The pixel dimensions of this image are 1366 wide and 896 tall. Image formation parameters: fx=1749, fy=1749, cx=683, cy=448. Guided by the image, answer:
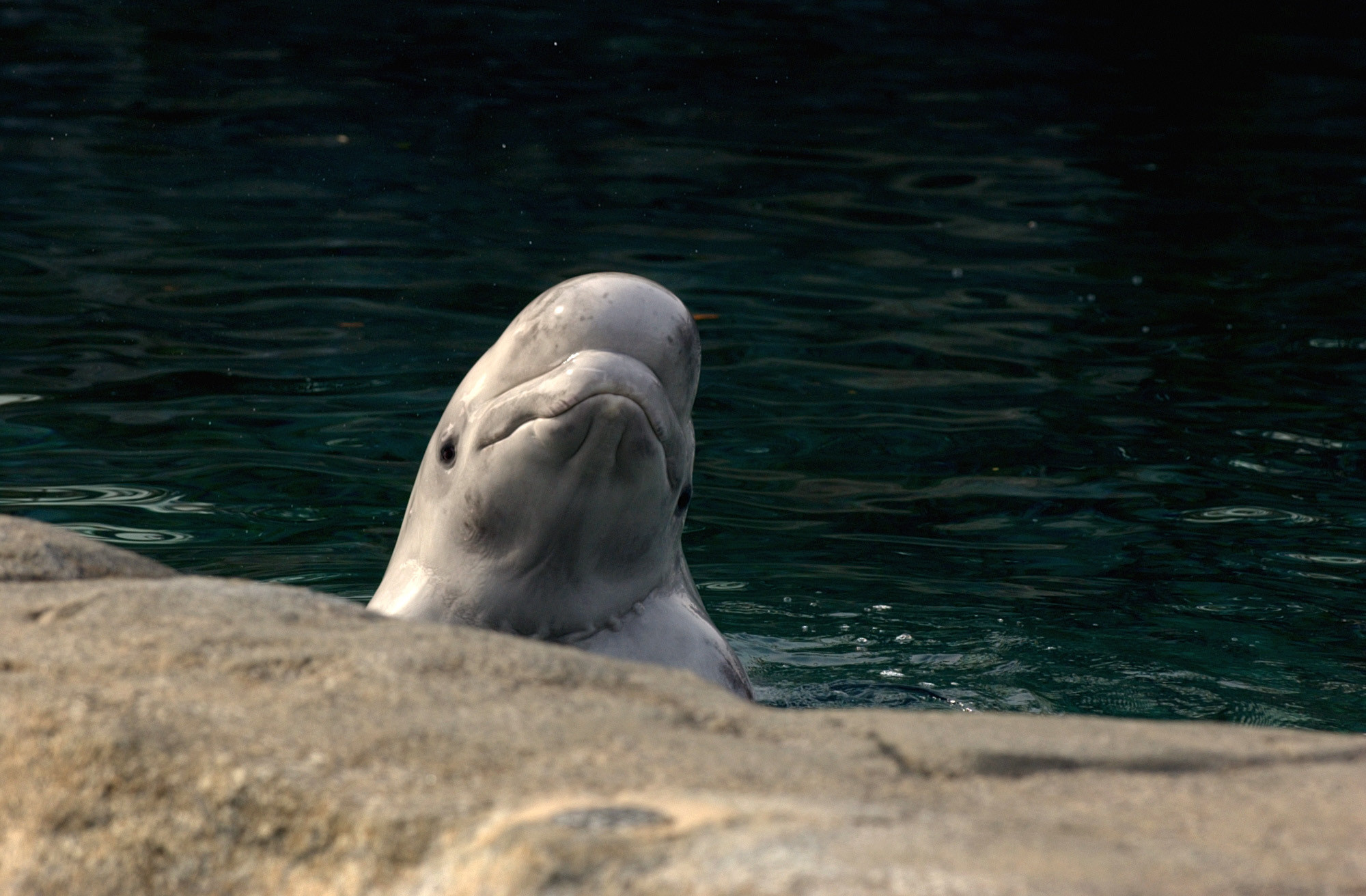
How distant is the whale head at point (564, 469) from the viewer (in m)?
3.31

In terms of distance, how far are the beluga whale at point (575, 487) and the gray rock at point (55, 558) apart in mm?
797

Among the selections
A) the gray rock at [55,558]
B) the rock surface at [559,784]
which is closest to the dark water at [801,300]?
the gray rock at [55,558]

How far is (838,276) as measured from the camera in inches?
358

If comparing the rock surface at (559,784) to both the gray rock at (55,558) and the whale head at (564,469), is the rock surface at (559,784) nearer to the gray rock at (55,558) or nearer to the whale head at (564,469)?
the gray rock at (55,558)

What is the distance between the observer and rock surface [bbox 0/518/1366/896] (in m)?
1.56

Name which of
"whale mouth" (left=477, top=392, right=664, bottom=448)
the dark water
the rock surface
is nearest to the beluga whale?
"whale mouth" (left=477, top=392, right=664, bottom=448)

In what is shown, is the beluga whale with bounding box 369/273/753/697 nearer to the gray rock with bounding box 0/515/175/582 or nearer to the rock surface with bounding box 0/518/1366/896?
the gray rock with bounding box 0/515/175/582

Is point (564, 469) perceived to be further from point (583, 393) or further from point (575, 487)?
point (583, 393)

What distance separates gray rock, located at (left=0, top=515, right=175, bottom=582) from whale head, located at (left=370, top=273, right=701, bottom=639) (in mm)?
793

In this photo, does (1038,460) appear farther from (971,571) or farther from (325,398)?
(325,398)

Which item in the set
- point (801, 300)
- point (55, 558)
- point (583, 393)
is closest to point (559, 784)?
point (55, 558)

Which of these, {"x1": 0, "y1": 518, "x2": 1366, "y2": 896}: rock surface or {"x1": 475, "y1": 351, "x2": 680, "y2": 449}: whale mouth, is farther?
{"x1": 475, "y1": 351, "x2": 680, "y2": 449}: whale mouth

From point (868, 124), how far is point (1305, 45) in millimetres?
5266

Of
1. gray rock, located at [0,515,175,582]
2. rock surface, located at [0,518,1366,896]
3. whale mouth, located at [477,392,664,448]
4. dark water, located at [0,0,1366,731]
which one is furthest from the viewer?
dark water, located at [0,0,1366,731]
